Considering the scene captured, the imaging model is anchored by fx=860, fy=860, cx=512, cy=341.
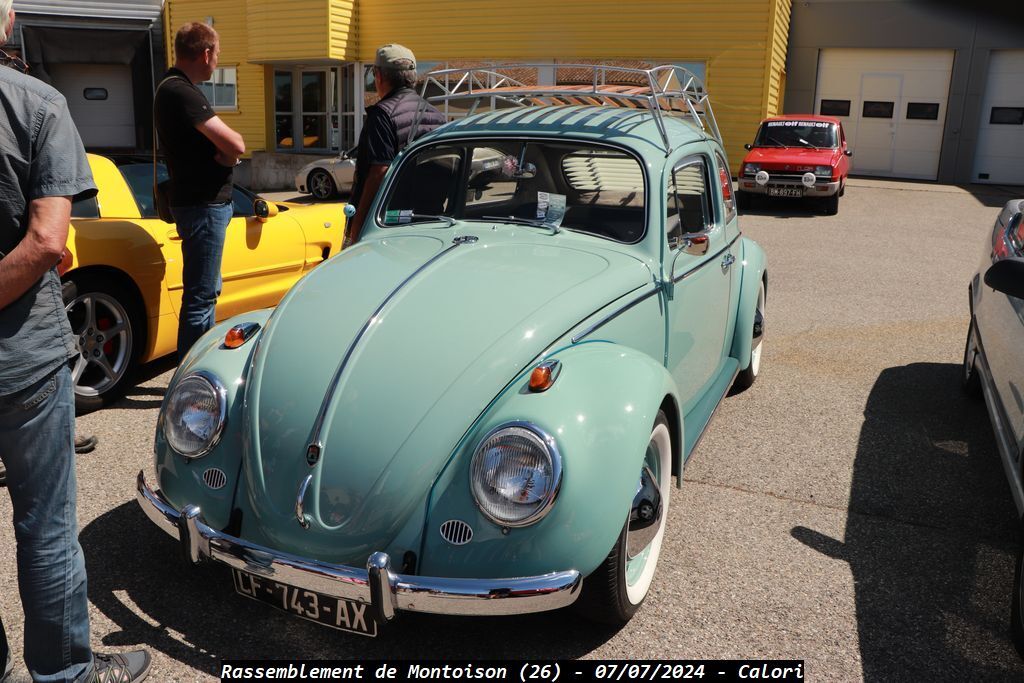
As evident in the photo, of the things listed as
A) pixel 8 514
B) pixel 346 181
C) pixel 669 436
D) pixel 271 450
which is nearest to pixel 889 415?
pixel 669 436

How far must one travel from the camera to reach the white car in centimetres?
1612

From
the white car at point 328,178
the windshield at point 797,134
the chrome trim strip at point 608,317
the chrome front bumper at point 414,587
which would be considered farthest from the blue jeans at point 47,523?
the windshield at point 797,134

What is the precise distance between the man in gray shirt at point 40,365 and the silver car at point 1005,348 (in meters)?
2.83

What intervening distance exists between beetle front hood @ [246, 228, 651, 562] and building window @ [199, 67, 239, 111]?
2154 cm

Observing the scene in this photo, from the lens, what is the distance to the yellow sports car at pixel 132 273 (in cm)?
490

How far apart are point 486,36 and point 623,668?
19.0 meters

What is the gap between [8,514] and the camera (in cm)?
369

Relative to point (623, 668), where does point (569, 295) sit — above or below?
above

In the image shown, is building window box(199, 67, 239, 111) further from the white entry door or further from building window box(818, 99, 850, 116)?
the white entry door

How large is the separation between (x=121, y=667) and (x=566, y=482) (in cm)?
144

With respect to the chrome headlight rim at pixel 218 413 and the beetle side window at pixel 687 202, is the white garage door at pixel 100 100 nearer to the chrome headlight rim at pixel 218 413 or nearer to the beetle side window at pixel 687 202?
the beetle side window at pixel 687 202

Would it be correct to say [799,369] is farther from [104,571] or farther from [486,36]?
[486,36]

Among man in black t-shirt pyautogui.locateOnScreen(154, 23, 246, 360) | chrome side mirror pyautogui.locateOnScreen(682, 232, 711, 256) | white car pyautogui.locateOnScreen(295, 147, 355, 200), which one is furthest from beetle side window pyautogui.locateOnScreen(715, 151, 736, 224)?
white car pyautogui.locateOnScreen(295, 147, 355, 200)

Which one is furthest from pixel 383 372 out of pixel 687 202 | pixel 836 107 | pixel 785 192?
pixel 836 107
